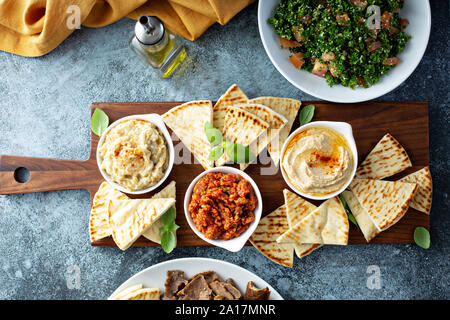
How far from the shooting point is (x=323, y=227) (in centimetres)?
306

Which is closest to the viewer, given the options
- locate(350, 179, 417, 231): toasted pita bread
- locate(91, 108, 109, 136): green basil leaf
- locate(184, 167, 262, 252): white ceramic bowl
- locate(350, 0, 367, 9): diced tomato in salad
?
locate(350, 0, 367, 9): diced tomato in salad

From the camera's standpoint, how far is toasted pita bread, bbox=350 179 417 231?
3016 millimetres

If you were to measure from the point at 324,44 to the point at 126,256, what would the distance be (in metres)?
2.32

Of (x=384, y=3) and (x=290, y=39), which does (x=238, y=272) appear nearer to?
(x=290, y=39)

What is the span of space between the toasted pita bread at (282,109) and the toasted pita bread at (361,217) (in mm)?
628

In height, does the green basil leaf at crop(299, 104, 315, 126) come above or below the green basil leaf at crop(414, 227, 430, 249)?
above

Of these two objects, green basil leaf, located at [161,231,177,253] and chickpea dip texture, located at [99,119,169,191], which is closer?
chickpea dip texture, located at [99,119,169,191]

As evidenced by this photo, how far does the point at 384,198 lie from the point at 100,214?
2.21 meters

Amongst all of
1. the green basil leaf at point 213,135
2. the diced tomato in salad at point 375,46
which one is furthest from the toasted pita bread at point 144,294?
the diced tomato in salad at point 375,46

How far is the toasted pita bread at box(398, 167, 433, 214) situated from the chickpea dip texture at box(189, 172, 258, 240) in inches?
51.1

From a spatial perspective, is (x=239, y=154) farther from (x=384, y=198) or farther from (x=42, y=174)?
(x=42, y=174)

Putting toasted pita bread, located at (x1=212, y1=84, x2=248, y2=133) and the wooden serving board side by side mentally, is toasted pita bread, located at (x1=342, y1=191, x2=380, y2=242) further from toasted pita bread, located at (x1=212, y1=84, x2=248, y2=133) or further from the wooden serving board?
toasted pita bread, located at (x1=212, y1=84, x2=248, y2=133)

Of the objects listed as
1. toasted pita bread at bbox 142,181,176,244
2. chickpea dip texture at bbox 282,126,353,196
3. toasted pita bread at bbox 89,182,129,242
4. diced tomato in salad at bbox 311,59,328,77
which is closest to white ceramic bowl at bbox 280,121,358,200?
chickpea dip texture at bbox 282,126,353,196
